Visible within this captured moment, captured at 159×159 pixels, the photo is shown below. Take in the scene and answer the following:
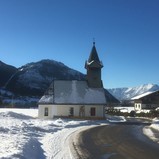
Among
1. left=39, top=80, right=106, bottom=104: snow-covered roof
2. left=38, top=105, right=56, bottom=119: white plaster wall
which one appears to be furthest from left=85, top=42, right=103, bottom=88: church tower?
left=38, top=105, right=56, bottom=119: white plaster wall

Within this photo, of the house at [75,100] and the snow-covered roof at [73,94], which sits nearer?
the house at [75,100]

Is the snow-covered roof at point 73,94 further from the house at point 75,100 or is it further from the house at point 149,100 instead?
the house at point 149,100

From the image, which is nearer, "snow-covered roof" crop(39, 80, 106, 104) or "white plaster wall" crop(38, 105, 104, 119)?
"white plaster wall" crop(38, 105, 104, 119)

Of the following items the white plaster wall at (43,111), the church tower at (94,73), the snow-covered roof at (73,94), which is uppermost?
the church tower at (94,73)

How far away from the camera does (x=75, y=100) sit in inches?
2264

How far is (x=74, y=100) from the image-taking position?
57.5 m

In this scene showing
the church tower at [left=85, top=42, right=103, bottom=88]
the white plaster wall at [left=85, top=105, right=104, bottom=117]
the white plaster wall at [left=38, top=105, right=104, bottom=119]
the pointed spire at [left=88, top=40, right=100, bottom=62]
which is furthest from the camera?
the pointed spire at [left=88, top=40, right=100, bottom=62]

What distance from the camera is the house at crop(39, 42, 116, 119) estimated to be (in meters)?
57.2

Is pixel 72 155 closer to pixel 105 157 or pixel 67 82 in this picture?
pixel 105 157

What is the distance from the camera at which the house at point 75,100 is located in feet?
188

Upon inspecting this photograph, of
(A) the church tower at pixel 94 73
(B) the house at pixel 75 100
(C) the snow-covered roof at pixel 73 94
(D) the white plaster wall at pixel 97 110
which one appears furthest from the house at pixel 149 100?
(D) the white plaster wall at pixel 97 110

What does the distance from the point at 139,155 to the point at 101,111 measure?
137ft

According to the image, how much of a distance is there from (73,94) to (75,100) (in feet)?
5.03

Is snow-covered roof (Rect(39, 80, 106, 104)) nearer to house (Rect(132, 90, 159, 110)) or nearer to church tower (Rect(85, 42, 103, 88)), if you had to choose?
church tower (Rect(85, 42, 103, 88))
